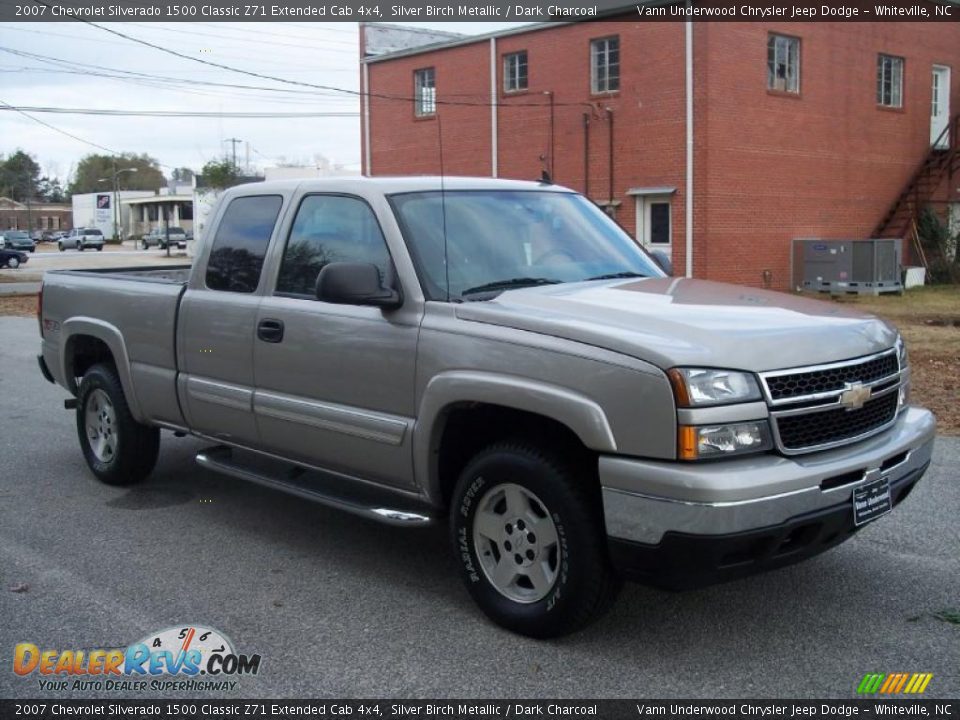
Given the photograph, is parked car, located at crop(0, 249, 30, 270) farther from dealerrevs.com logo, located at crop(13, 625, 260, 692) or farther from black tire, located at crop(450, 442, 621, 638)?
black tire, located at crop(450, 442, 621, 638)

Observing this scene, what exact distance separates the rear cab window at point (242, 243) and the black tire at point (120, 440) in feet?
4.33

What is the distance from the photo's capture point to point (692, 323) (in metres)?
4.13

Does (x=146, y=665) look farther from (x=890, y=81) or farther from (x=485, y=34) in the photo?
(x=890, y=81)

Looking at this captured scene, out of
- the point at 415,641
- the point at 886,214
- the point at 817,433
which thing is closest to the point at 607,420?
the point at 817,433

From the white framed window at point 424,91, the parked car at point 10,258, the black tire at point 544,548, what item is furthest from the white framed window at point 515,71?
the parked car at point 10,258

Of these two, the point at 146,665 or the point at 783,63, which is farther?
the point at 783,63

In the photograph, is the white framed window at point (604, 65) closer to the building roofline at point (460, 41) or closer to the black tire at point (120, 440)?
the building roofline at point (460, 41)

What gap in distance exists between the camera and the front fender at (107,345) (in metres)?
6.68

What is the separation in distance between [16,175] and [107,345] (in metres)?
158

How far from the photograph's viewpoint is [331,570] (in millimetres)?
5348

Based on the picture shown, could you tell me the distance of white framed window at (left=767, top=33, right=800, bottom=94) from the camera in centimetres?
2708

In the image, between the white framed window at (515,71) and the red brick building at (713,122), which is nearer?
the red brick building at (713,122)

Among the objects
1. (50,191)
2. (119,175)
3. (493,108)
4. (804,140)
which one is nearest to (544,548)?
(804,140)

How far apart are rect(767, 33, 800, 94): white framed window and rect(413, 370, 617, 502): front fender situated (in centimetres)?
2478
